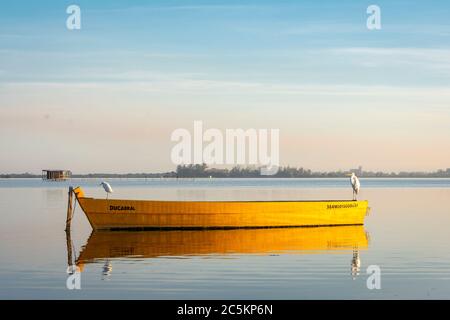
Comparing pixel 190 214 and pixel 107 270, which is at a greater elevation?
pixel 190 214

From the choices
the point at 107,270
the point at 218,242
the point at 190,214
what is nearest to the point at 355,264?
the point at 218,242

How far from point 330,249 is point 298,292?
38.5ft

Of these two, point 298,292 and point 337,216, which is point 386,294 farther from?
point 337,216

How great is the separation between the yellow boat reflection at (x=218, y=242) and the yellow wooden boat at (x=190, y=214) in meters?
0.49

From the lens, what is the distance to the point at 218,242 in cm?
3578

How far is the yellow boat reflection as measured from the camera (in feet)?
105

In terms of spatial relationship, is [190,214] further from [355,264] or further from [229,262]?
[355,264]

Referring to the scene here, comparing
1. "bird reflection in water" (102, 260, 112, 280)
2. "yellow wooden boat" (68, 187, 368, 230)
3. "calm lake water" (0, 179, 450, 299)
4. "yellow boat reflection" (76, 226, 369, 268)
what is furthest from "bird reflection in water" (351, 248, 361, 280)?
"yellow wooden boat" (68, 187, 368, 230)

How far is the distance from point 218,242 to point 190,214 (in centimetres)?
499

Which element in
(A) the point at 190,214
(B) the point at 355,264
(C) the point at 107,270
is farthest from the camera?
(A) the point at 190,214

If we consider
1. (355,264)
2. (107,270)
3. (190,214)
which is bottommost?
(355,264)

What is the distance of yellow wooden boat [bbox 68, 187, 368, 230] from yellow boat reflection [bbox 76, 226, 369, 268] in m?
0.49

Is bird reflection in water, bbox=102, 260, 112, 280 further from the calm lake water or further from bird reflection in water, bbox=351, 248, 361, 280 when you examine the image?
bird reflection in water, bbox=351, 248, 361, 280

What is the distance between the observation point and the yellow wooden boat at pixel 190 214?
3997 cm
